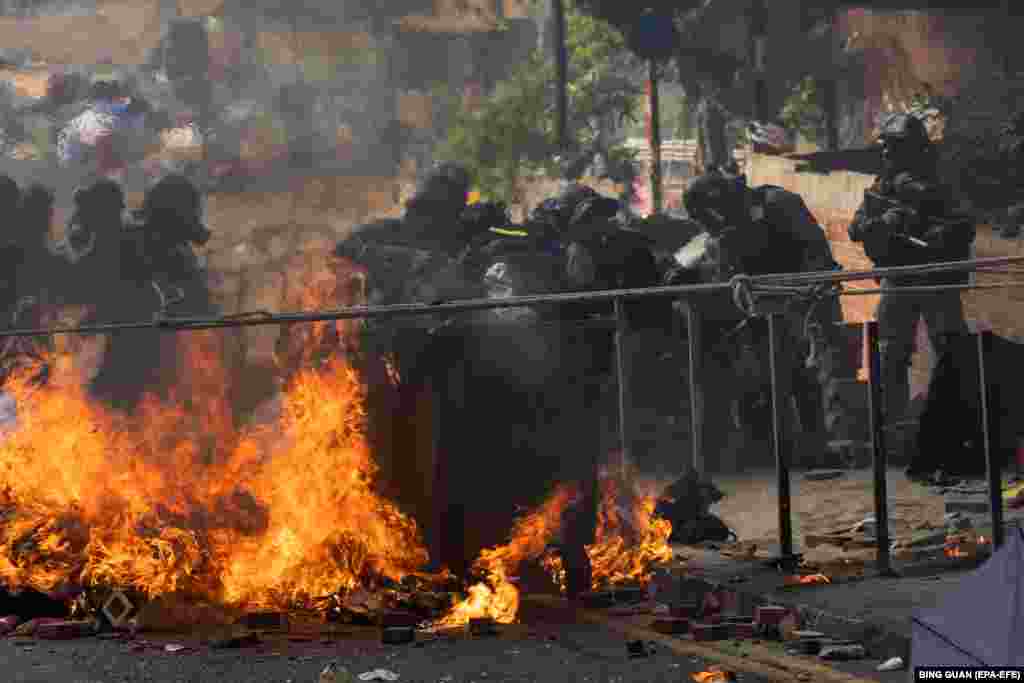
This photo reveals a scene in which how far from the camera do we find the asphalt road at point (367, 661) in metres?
9.01

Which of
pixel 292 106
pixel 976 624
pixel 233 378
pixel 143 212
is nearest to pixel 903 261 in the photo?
pixel 233 378

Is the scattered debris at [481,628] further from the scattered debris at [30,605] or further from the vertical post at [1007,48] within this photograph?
the vertical post at [1007,48]

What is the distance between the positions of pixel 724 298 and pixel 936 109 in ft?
31.6

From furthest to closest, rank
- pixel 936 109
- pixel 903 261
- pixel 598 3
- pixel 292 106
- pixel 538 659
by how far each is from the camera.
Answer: pixel 292 106 → pixel 598 3 → pixel 936 109 → pixel 903 261 → pixel 538 659

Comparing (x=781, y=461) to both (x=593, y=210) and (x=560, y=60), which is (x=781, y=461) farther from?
(x=560, y=60)

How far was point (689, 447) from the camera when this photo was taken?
52.6 ft

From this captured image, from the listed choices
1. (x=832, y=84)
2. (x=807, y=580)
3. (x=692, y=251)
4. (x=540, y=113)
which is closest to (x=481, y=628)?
(x=807, y=580)

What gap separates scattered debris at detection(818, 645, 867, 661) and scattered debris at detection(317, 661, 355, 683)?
7.58 ft

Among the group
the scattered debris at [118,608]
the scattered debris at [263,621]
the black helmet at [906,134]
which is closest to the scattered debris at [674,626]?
the scattered debris at [263,621]

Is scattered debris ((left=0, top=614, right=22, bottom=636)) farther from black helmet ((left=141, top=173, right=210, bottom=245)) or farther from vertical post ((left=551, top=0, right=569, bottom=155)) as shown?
vertical post ((left=551, top=0, right=569, bottom=155))

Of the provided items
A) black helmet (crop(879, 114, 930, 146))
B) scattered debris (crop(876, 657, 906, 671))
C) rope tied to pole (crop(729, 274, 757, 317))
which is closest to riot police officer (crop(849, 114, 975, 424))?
black helmet (crop(879, 114, 930, 146))

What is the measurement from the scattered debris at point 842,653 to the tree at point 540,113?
25706mm

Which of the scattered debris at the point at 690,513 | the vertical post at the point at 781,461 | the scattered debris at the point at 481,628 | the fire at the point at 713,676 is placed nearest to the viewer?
the fire at the point at 713,676

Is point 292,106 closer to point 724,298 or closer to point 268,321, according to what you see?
point 724,298
